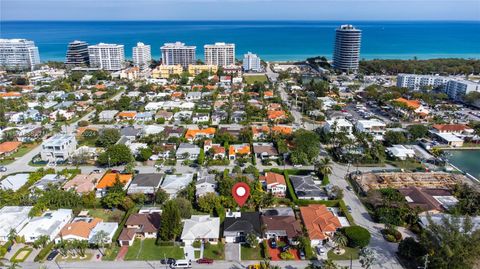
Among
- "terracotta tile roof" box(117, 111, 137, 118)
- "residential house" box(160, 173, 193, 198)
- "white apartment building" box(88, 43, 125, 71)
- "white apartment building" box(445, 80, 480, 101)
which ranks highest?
"white apartment building" box(88, 43, 125, 71)

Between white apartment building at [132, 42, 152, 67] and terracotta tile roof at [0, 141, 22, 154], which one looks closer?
terracotta tile roof at [0, 141, 22, 154]

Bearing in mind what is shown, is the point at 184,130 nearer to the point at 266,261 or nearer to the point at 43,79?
the point at 266,261

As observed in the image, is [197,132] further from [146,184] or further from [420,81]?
[420,81]

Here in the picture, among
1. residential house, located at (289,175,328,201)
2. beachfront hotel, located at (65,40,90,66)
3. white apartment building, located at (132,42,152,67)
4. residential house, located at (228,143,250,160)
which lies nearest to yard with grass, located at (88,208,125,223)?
residential house, located at (228,143,250,160)

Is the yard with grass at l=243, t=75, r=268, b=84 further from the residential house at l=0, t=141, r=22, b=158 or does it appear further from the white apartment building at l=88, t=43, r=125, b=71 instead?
the residential house at l=0, t=141, r=22, b=158

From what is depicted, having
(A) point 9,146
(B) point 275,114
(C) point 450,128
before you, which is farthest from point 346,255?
(A) point 9,146
